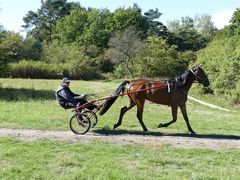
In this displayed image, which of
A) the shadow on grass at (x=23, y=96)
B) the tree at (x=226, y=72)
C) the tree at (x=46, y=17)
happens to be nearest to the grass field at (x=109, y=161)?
the shadow on grass at (x=23, y=96)

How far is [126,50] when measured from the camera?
229 ft

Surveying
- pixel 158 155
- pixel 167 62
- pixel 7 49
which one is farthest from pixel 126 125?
pixel 167 62

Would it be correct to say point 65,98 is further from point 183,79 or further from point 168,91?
point 183,79

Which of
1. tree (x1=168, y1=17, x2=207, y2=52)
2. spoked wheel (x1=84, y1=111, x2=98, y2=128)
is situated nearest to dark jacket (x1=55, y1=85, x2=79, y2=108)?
spoked wheel (x1=84, y1=111, x2=98, y2=128)

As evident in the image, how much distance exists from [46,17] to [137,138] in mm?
95948

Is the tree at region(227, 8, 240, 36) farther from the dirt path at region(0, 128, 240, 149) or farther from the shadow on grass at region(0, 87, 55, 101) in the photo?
the dirt path at region(0, 128, 240, 149)

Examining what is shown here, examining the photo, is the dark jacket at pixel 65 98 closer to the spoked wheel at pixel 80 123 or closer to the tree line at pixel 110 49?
the spoked wheel at pixel 80 123

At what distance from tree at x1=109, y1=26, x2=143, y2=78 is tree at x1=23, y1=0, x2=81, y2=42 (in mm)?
33247

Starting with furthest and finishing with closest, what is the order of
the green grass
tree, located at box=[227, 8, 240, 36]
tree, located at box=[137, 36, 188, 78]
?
1. tree, located at box=[227, 8, 240, 36]
2. tree, located at box=[137, 36, 188, 78]
3. the green grass

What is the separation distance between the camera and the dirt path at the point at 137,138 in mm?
11133

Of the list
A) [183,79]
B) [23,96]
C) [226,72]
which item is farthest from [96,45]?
[183,79]

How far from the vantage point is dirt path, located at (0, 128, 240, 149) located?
11133mm

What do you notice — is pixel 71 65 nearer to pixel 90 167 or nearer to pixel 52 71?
pixel 52 71

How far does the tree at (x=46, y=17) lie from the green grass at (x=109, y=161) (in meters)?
92.2
